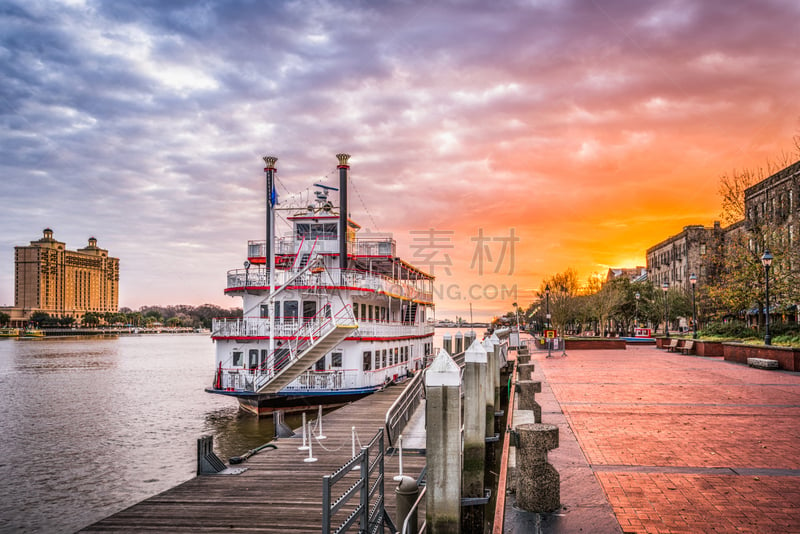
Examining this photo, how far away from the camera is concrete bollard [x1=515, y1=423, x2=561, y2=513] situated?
608 cm

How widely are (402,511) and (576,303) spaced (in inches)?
2242

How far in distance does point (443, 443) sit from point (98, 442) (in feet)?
69.7

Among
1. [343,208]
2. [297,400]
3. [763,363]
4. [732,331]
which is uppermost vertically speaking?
[343,208]

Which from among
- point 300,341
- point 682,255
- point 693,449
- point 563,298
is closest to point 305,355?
point 300,341

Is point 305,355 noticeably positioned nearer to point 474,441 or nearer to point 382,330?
point 382,330

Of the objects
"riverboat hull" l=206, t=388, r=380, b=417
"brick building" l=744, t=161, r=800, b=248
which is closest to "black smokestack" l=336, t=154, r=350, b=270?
"riverboat hull" l=206, t=388, r=380, b=417

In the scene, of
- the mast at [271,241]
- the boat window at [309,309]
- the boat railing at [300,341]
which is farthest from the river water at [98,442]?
the boat window at [309,309]

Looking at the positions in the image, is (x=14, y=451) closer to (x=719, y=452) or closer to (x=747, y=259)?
(x=719, y=452)

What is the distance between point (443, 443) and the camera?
7441 millimetres

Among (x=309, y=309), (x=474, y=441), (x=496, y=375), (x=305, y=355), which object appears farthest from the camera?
(x=309, y=309)

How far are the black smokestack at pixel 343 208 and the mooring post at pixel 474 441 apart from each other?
57.6 ft

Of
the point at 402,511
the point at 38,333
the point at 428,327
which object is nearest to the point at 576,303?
the point at 428,327

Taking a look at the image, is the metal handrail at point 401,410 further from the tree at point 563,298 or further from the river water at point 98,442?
the tree at point 563,298

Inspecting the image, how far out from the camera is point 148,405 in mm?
33719
